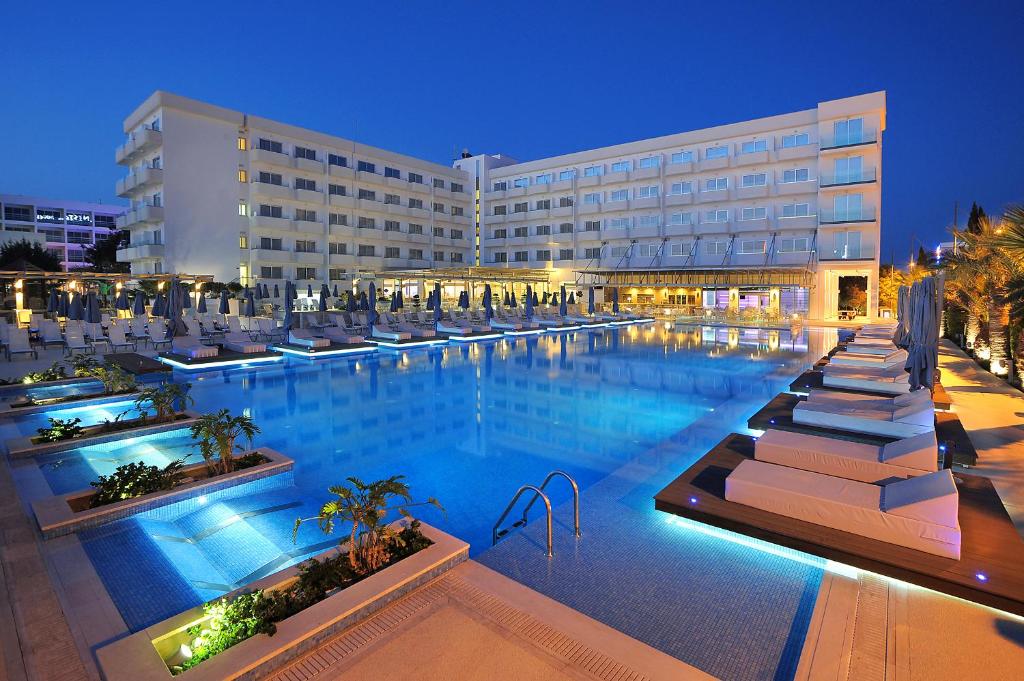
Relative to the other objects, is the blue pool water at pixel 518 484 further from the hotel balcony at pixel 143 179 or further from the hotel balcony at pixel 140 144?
the hotel balcony at pixel 140 144

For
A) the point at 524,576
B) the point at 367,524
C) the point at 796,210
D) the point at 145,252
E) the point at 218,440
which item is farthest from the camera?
the point at 796,210

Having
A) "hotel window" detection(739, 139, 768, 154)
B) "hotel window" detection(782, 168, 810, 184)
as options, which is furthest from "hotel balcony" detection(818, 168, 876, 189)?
"hotel window" detection(739, 139, 768, 154)

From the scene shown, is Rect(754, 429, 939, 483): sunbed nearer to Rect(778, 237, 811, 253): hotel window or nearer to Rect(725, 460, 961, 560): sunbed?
Rect(725, 460, 961, 560): sunbed

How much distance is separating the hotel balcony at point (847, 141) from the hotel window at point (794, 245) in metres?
5.35

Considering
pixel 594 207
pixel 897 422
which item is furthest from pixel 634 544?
pixel 594 207

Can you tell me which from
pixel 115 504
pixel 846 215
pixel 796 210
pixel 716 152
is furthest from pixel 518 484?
pixel 716 152

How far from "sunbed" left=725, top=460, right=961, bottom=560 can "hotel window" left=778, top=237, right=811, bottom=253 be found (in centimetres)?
3459

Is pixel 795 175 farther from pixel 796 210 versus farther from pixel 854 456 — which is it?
pixel 854 456

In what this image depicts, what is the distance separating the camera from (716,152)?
38688 millimetres

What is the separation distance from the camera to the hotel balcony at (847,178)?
106ft

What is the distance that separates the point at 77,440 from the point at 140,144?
32068 mm

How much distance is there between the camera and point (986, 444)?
709 cm

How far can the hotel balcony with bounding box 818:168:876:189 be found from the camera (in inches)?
1275

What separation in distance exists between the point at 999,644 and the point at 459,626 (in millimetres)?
3171
